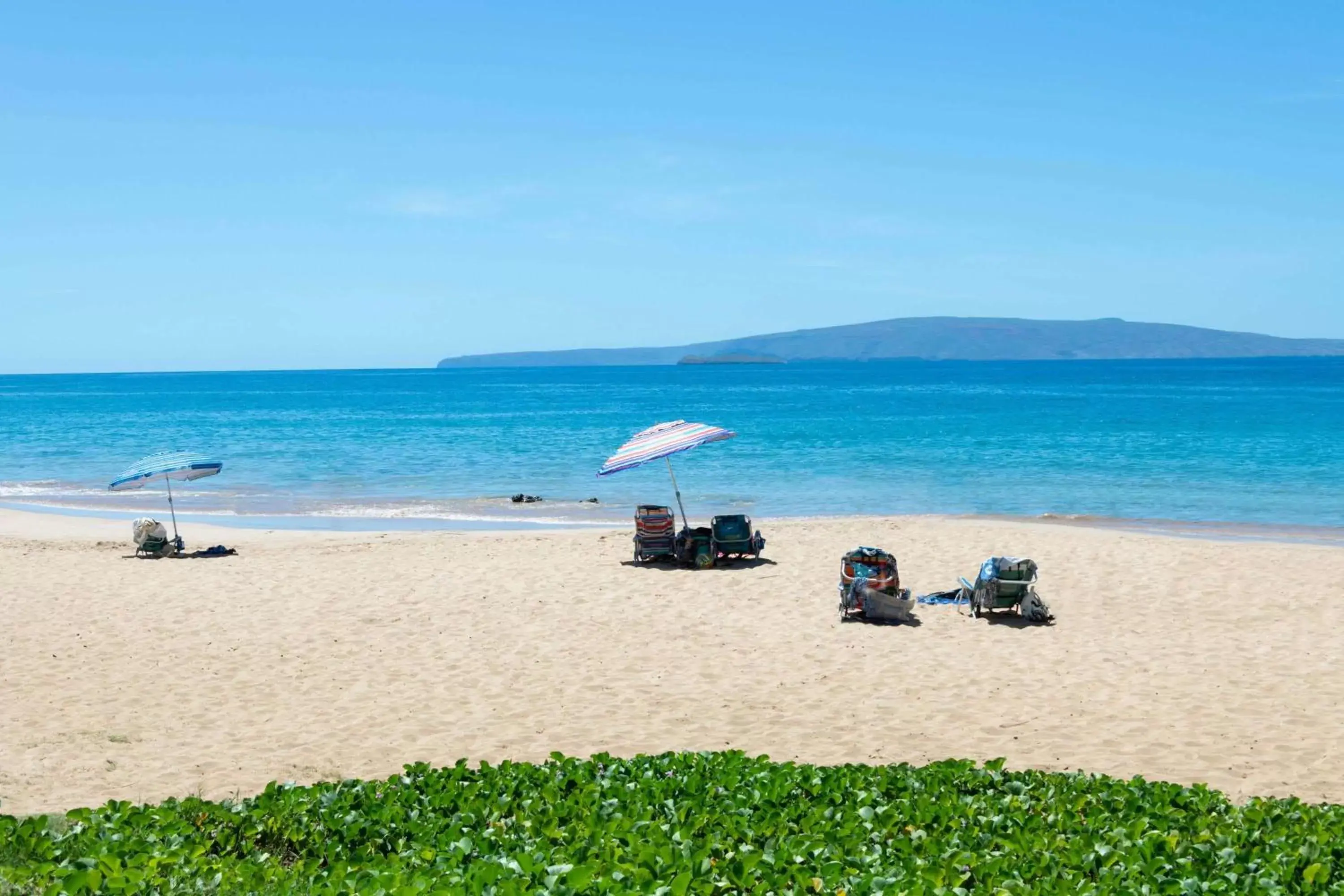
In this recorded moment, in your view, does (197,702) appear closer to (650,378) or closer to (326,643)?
(326,643)

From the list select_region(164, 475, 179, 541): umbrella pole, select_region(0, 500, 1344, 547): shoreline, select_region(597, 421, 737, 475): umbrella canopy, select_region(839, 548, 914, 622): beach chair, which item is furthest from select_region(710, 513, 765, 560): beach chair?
select_region(0, 500, 1344, 547): shoreline

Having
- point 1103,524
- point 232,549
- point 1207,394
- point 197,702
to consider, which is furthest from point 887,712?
point 1207,394

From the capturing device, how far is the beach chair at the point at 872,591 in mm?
14039

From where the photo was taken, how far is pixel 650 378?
194 metres

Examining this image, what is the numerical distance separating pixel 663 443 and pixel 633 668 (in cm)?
679

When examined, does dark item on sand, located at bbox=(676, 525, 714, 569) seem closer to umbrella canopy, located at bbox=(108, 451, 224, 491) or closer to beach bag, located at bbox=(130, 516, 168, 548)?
umbrella canopy, located at bbox=(108, 451, 224, 491)

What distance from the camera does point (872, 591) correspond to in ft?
46.0

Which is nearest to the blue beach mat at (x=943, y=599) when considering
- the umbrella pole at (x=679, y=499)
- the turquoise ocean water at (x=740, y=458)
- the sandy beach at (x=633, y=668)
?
the sandy beach at (x=633, y=668)

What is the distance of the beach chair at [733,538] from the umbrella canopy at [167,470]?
9.25 m

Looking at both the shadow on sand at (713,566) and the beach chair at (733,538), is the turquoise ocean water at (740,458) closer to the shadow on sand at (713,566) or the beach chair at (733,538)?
the shadow on sand at (713,566)

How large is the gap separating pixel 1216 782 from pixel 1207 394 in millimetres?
100843

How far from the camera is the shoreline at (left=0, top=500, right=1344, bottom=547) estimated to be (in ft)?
79.6

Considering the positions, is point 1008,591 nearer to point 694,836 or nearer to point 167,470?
point 694,836

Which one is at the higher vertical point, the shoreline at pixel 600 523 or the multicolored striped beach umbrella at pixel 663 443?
the multicolored striped beach umbrella at pixel 663 443
